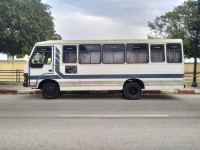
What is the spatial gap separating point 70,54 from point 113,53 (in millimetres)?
2160

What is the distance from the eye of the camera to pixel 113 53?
1107 cm

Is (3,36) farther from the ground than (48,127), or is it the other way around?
(3,36)

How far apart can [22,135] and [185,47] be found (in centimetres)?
1627

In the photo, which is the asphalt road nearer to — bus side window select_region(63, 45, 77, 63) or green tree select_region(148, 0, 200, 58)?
bus side window select_region(63, 45, 77, 63)

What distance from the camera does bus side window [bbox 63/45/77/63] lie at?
11.1 metres

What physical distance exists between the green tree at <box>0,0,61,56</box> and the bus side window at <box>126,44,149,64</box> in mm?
8164

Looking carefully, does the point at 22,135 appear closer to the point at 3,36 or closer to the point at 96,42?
the point at 96,42

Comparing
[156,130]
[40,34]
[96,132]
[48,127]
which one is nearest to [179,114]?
[156,130]

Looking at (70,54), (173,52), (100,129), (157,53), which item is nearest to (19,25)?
(70,54)

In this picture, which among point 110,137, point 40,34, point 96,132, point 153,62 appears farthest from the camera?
point 40,34

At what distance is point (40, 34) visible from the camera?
17.6 metres

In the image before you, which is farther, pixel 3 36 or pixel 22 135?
pixel 3 36

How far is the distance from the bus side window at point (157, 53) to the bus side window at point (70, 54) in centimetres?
390

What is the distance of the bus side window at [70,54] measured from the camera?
36.3 feet
